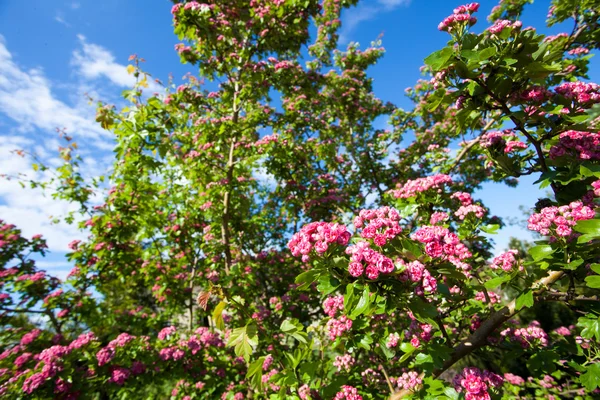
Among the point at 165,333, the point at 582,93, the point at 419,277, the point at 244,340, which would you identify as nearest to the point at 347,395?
the point at 244,340

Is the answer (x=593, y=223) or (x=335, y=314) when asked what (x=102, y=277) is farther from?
(x=593, y=223)

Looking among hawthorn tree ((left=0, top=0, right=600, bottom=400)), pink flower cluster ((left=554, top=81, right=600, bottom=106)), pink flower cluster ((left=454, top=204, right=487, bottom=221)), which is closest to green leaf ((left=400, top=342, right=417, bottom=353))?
hawthorn tree ((left=0, top=0, right=600, bottom=400))

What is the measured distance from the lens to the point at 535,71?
1732mm

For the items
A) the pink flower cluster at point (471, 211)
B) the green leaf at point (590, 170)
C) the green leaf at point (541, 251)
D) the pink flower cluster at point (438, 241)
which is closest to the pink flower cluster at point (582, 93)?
the green leaf at point (590, 170)

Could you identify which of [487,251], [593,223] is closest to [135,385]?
[593,223]

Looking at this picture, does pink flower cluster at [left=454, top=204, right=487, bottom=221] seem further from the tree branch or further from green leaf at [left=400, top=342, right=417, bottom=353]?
green leaf at [left=400, top=342, right=417, bottom=353]

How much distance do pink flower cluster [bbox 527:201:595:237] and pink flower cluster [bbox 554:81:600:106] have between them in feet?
2.69

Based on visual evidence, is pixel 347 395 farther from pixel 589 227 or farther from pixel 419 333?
pixel 589 227

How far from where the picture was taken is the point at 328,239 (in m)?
1.73

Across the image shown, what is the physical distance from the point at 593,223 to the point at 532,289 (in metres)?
0.59

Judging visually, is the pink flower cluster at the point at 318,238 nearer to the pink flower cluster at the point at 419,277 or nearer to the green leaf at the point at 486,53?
the pink flower cluster at the point at 419,277

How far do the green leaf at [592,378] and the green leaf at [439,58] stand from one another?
2.13 metres

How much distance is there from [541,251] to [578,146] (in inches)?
34.8

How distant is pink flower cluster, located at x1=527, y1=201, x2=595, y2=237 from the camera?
1582mm
